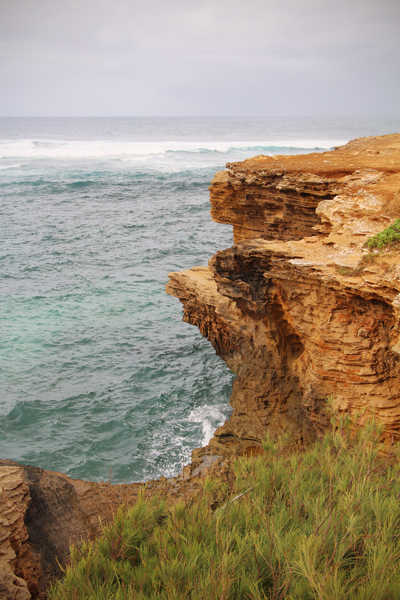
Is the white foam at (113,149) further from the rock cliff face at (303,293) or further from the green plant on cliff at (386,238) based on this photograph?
the green plant on cliff at (386,238)

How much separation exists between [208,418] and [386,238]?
6078 millimetres

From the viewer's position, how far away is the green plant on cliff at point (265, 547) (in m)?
2.97

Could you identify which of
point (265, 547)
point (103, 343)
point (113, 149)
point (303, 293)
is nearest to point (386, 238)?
point (303, 293)

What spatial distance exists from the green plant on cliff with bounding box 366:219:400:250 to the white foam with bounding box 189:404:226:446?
18.4 ft

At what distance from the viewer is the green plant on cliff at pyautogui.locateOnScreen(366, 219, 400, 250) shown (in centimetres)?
577

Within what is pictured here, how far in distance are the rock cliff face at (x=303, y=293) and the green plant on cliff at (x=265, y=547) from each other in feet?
6.34

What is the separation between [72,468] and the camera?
8680 millimetres

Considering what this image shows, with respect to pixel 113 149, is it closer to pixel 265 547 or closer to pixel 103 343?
pixel 103 343

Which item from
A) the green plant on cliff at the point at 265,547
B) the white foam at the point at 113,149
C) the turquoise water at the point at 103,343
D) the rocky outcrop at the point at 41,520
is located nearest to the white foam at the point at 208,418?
the turquoise water at the point at 103,343

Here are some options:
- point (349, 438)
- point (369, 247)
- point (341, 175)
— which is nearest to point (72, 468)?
point (349, 438)

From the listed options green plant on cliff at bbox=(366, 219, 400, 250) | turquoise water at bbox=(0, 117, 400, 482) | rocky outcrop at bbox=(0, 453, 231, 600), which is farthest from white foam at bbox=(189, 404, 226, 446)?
green plant on cliff at bbox=(366, 219, 400, 250)

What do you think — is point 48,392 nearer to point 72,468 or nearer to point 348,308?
point 72,468

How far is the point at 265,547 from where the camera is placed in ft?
11.1

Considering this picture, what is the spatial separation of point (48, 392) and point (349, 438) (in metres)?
7.93
